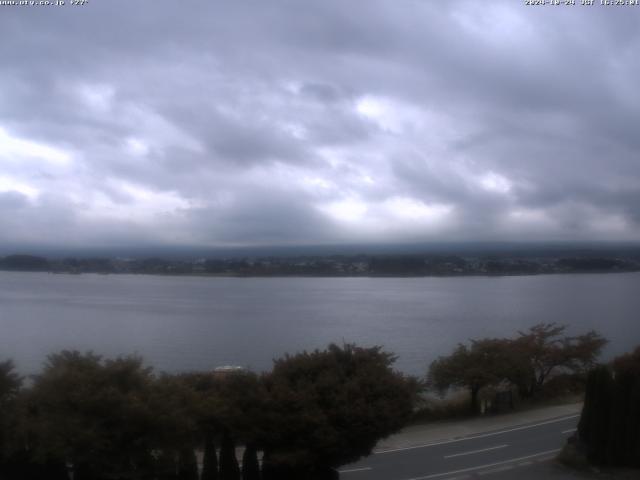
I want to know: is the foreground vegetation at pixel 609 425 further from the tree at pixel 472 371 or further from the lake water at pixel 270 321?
the lake water at pixel 270 321

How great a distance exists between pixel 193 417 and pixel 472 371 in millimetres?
17012

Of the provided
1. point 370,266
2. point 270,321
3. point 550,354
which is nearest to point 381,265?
point 370,266

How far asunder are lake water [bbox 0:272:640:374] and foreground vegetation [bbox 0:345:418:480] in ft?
74.7

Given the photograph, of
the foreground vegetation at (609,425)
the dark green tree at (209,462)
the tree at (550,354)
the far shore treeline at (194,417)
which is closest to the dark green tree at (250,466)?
the far shore treeline at (194,417)

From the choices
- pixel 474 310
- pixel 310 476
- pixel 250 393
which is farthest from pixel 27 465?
pixel 474 310

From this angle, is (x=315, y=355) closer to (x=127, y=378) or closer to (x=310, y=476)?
(x=310, y=476)

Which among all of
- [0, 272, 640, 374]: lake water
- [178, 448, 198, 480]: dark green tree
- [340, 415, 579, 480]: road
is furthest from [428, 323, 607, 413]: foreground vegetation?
[178, 448, 198, 480]: dark green tree

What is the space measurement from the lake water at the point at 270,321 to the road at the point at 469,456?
1505 centimetres

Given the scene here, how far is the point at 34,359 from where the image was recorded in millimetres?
40344

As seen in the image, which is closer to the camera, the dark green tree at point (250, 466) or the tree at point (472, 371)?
the dark green tree at point (250, 466)

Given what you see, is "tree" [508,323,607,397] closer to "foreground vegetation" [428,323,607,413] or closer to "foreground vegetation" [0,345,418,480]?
"foreground vegetation" [428,323,607,413]

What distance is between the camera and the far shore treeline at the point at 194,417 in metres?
12.3

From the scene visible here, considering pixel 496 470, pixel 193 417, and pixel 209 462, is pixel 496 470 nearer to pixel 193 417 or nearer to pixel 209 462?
pixel 209 462

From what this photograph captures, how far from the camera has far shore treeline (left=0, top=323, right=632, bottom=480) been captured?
1227cm
